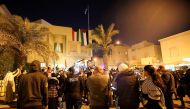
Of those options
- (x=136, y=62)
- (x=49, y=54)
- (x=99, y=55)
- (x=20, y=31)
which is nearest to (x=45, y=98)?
(x=20, y=31)

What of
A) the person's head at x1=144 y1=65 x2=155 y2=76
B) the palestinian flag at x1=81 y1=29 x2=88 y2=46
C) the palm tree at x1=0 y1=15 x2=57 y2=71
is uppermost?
the palestinian flag at x1=81 y1=29 x2=88 y2=46

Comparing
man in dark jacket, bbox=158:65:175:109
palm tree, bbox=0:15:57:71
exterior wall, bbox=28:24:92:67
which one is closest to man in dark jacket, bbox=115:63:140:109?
man in dark jacket, bbox=158:65:175:109

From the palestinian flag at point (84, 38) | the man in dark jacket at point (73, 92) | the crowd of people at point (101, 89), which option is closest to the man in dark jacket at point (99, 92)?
the crowd of people at point (101, 89)

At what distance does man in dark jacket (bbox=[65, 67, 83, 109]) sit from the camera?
7751 millimetres

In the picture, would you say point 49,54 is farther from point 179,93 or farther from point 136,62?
point 136,62

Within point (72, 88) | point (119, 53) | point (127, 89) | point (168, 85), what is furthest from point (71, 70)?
point (119, 53)

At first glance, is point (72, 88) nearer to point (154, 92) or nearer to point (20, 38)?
point (154, 92)

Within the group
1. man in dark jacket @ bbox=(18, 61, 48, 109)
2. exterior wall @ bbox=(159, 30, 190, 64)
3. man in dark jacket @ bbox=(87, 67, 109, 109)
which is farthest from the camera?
exterior wall @ bbox=(159, 30, 190, 64)

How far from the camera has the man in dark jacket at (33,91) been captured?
5375 millimetres

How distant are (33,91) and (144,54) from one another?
44060 millimetres

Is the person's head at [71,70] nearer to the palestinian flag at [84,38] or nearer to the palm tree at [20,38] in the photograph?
the palm tree at [20,38]

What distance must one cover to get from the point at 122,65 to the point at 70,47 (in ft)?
118

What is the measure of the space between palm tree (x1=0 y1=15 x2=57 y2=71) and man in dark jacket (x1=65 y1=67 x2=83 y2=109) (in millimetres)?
13763

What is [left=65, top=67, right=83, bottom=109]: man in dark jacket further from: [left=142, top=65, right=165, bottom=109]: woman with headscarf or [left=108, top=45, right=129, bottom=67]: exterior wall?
[left=108, top=45, right=129, bottom=67]: exterior wall
